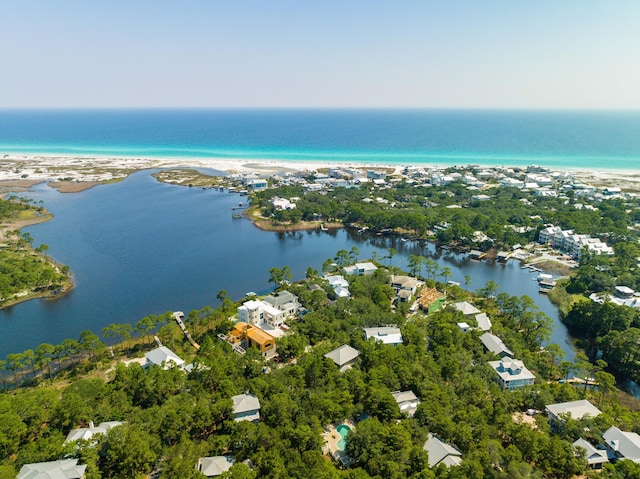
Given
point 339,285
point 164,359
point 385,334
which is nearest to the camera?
point 164,359

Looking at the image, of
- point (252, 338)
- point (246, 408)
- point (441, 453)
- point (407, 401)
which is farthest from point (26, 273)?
point (441, 453)

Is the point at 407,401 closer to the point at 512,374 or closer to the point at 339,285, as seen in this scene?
the point at 512,374

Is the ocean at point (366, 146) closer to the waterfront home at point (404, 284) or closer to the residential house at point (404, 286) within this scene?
the waterfront home at point (404, 284)

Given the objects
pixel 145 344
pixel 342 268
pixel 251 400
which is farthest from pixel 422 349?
pixel 145 344

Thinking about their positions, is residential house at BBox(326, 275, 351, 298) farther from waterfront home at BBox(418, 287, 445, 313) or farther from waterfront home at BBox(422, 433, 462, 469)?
waterfront home at BBox(422, 433, 462, 469)

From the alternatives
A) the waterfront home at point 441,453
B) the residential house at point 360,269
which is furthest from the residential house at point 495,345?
the residential house at point 360,269

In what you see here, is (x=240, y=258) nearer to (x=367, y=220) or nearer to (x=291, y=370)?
(x=367, y=220)
